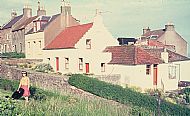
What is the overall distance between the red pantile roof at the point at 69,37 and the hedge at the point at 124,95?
Answer: 10.9m

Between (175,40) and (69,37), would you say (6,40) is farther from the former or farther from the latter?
(175,40)

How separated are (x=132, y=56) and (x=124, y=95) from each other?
8.91m

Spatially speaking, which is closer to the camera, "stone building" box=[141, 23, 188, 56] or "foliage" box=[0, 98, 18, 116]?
"foliage" box=[0, 98, 18, 116]

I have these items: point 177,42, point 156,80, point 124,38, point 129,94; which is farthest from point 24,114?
point 177,42

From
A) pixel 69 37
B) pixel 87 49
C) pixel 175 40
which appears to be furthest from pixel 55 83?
pixel 175 40

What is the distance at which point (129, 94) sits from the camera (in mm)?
24797

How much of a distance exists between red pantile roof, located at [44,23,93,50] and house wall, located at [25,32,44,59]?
1.79m

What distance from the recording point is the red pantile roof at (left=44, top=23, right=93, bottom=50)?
123 ft

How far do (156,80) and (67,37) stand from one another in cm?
1234

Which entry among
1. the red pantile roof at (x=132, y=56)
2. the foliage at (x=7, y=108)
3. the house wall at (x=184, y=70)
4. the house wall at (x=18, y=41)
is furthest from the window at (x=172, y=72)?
the foliage at (x=7, y=108)

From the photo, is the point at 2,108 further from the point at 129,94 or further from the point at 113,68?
the point at 113,68

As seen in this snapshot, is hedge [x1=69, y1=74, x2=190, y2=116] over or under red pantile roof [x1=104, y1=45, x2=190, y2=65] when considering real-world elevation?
under

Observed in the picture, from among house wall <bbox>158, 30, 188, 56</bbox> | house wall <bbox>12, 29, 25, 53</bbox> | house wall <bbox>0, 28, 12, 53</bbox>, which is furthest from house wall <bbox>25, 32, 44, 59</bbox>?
house wall <bbox>158, 30, 188, 56</bbox>

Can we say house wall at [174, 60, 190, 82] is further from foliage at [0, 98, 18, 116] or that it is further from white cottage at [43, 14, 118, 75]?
foliage at [0, 98, 18, 116]
